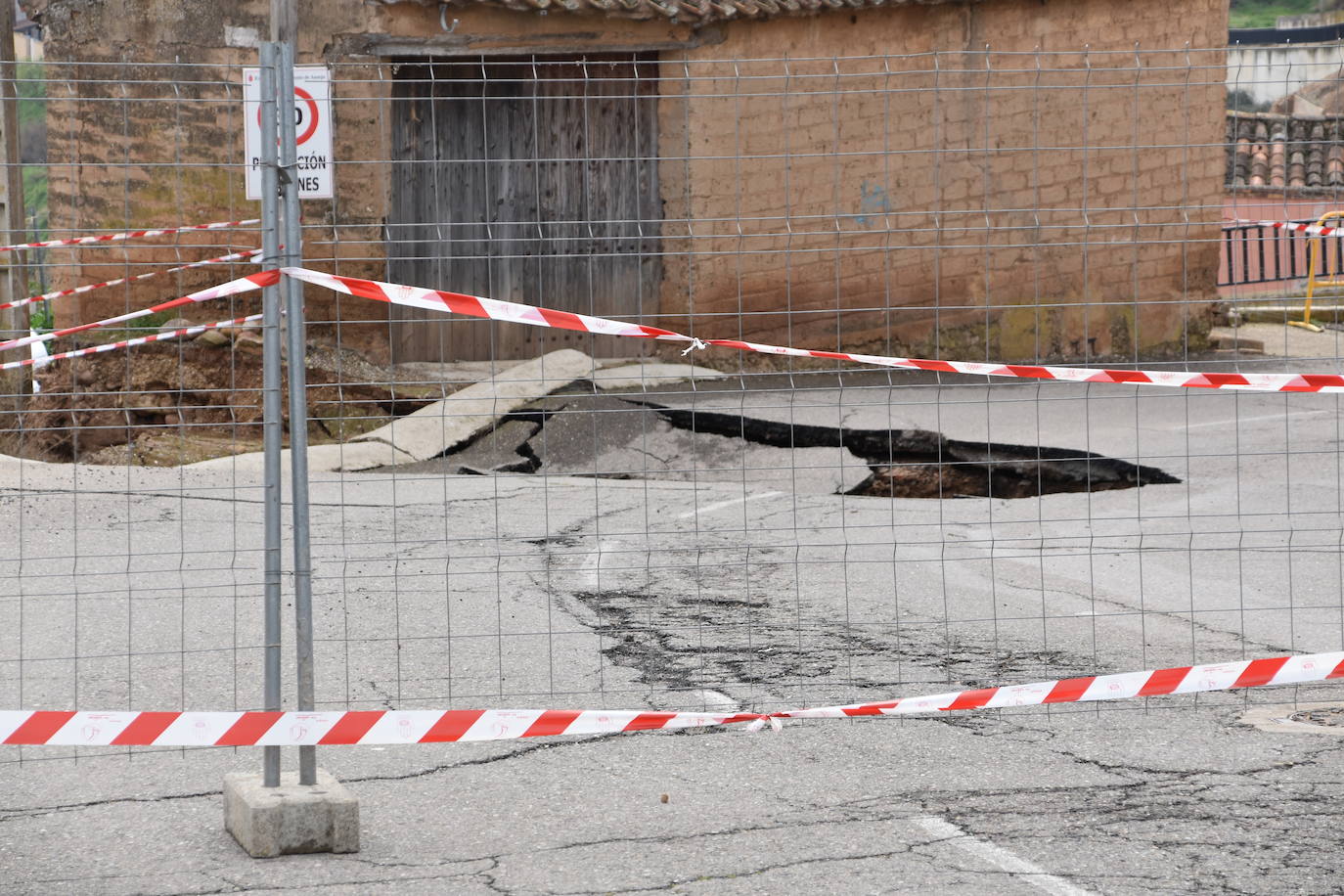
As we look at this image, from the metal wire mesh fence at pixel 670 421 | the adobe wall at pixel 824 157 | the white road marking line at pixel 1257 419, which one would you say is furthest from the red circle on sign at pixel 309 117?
the white road marking line at pixel 1257 419

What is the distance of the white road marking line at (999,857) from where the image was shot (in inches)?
149

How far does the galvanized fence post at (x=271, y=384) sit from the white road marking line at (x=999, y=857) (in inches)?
70.3

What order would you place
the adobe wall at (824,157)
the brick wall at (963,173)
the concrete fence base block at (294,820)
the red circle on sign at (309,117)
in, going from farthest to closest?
1. the brick wall at (963,173)
2. the adobe wall at (824,157)
3. the red circle on sign at (309,117)
4. the concrete fence base block at (294,820)

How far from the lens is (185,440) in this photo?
39.9ft

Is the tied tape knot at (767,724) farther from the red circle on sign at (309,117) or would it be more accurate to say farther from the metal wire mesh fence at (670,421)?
the red circle on sign at (309,117)

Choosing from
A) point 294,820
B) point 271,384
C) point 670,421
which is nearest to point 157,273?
point 271,384

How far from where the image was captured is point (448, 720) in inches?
167

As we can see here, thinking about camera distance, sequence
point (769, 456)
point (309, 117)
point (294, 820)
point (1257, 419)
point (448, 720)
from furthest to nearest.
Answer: point (1257, 419) → point (769, 456) → point (309, 117) → point (448, 720) → point (294, 820)

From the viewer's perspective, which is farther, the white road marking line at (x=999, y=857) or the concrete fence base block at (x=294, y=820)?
the concrete fence base block at (x=294, y=820)

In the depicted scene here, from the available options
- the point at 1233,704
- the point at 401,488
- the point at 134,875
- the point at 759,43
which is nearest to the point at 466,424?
the point at 401,488

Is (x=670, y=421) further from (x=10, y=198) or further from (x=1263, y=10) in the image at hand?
(x=1263, y=10)

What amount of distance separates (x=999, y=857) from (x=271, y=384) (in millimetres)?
2273

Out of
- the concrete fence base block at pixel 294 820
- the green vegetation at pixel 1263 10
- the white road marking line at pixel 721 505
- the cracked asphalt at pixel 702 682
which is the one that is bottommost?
the cracked asphalt at pixel 702 682

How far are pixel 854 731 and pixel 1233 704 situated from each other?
143cm
